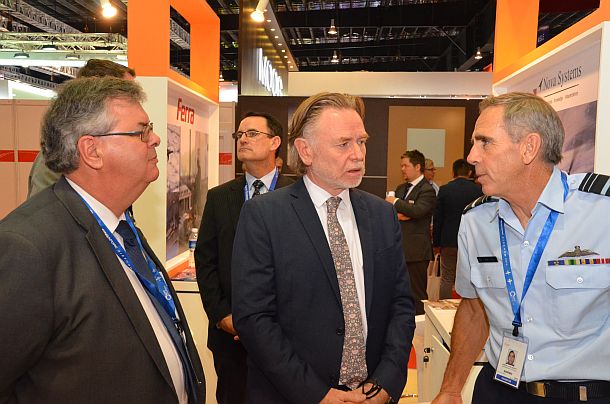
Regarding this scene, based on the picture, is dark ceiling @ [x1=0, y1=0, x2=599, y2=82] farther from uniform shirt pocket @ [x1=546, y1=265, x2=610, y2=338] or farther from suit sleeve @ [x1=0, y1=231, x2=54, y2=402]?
suit sleeve @ [x1=0, y1=231, x2=54, y2=402]

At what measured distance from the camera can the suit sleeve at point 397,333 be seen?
1.88m

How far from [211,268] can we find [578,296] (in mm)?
1874

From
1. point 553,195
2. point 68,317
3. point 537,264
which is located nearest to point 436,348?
point 537,264

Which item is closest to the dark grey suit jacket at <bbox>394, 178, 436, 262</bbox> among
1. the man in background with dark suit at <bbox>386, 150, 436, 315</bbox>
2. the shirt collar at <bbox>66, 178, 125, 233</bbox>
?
the man in background with dark suit at <bbox>386, 150, 436, 315</bbox>

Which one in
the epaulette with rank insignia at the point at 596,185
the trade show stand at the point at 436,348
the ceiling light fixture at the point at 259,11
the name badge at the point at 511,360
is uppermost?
the ceiling light fixture at the point at 259,11

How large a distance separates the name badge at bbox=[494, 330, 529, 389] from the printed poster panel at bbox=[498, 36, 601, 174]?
40.0 inches

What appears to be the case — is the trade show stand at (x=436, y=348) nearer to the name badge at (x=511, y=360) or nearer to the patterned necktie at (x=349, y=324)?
the name badge at (x=511, y=360)

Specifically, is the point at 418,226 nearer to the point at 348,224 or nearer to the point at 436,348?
the point at 436,348

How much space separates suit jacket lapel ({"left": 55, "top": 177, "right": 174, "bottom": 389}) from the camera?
54.1 inches

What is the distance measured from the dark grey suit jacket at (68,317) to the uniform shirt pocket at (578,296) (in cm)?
119

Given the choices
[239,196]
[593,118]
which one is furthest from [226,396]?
[593,118]

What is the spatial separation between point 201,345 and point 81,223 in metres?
2.75

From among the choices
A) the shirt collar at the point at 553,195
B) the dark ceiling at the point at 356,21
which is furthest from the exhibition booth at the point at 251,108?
the dark ceiling at the point at 356,21

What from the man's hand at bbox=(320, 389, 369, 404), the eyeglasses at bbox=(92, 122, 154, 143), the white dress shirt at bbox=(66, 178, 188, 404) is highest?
the eyeglasses at bbox=(92, 122, 154, 143)
